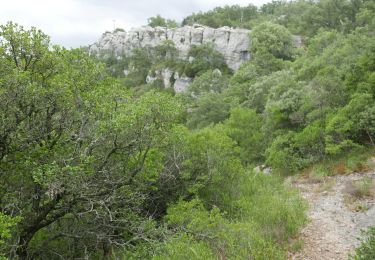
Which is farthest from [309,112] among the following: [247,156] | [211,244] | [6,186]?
[6,186]

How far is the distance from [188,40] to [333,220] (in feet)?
246

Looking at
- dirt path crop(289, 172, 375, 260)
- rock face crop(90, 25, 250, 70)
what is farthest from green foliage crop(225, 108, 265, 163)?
rock face crop(90, 25, 250, 70)

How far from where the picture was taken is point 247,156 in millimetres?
27141

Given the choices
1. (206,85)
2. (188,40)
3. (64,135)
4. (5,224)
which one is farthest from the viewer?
(188,40)

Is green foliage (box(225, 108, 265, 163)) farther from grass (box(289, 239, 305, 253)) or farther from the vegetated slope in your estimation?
grass (box(289, 239, 305, 253))

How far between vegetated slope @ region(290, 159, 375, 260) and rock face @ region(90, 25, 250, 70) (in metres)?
52.4

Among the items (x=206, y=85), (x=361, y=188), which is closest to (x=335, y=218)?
(x=361, y=188)

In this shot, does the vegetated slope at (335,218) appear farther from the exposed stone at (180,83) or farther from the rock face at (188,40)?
the rock face at (188,40)

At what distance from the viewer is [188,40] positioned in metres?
85.0

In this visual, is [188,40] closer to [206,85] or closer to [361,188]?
[206,85]

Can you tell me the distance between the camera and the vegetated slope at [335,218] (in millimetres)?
11820

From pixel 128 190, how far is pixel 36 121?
3.59 m

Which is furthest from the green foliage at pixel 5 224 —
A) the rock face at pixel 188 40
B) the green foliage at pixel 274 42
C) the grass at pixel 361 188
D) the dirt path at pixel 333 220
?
the rock face at pixel 188 40

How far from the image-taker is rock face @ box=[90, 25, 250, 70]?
69.5 m
